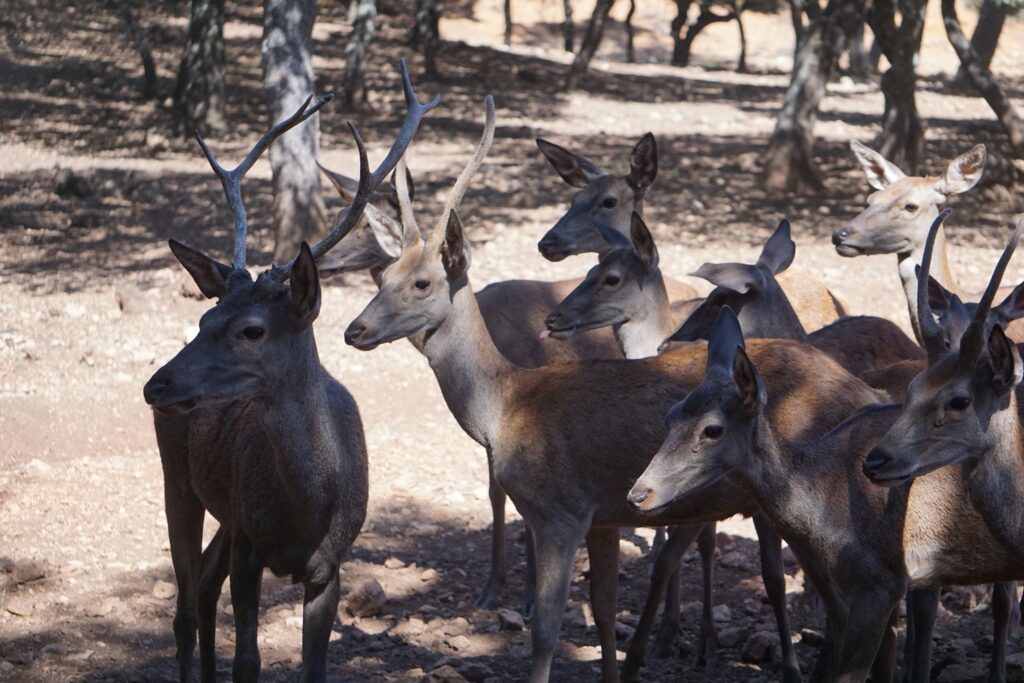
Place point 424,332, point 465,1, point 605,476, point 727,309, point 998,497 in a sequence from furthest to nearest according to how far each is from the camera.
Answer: point 465,1 → point 424,332 → point 605,476 → point 727,309 → point 998,497

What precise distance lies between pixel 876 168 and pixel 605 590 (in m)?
4.29

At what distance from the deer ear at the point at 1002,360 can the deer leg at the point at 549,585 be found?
1885 mm

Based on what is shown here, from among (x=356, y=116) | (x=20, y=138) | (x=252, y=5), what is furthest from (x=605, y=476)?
(x=252, y=5)

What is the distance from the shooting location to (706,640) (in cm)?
704

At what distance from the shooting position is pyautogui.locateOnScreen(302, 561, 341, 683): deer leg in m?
5.51

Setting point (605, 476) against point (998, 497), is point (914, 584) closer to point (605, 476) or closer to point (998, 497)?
point (998, 497)

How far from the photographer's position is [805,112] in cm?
1761

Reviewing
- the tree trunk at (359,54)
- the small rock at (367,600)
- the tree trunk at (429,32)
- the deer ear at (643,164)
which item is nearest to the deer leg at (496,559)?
the small rock at (367,600)

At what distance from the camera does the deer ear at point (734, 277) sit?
7.04 metres

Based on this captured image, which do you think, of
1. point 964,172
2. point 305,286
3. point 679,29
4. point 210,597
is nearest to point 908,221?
point 964,172

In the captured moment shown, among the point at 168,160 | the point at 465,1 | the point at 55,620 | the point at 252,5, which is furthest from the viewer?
the point at 465,1

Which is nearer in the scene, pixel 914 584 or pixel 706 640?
pixel 914 584

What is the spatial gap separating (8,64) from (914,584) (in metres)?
22.3

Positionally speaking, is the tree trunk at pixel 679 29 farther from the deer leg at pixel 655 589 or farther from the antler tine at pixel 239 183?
the antler tine at pixel 239 183
